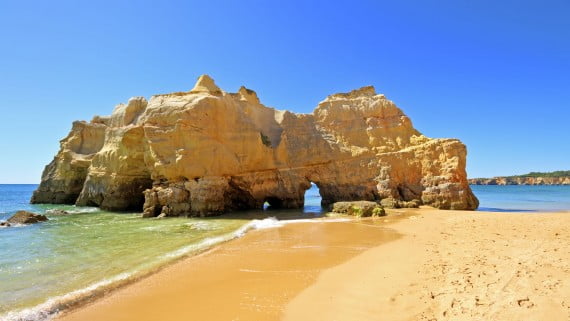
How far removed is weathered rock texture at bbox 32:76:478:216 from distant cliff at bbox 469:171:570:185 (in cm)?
11796

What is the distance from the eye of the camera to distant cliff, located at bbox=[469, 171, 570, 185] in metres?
111

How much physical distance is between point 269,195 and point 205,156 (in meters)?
6.22

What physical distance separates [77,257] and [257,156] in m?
15.3

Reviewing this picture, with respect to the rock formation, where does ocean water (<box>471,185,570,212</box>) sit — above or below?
above

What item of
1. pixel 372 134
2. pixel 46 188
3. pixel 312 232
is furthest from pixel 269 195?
pixel 46 188

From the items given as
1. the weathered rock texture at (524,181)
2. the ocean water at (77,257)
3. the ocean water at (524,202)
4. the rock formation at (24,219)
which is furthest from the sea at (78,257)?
the weathered rock texture at (524,181)

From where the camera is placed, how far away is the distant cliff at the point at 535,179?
111m

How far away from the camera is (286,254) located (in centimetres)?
953

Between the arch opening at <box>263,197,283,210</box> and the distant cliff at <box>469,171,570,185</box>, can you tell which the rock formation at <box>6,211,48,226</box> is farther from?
the distant cliff at <box>469,171,570,185</box>

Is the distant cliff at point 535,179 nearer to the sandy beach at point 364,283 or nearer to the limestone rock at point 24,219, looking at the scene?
the sandy beach at point 364,283

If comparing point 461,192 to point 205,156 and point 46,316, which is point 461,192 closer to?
point 205,156

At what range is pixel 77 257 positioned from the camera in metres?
9.66

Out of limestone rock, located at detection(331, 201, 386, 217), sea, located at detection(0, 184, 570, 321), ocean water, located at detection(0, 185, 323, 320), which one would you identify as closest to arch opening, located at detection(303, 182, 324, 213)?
limestone rock, located at detection(331, 201, 386, 217)

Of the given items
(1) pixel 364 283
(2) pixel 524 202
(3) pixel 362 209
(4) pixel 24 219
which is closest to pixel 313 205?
(3) pixel 362 209
